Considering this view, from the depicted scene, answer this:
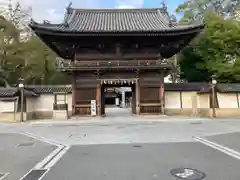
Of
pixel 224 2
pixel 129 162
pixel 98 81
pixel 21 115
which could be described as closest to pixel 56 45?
pixel 98 81

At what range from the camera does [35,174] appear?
21.7 feet

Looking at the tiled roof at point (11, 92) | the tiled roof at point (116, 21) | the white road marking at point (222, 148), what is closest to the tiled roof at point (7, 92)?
the tiled roof at point (11, 92)

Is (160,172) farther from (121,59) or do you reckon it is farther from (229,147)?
(121,59)

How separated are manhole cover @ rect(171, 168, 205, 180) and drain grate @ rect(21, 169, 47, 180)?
9.97 feet

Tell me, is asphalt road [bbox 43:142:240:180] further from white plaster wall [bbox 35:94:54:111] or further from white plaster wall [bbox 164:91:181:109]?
white plaster wall [bbox 35:94:54:111]

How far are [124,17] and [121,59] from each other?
5554 millimetres

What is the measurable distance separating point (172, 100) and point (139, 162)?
1947 cm

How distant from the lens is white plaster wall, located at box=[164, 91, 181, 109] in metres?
26.5

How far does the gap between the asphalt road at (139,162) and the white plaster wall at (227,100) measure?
15663mm

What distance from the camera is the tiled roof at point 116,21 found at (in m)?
22.9

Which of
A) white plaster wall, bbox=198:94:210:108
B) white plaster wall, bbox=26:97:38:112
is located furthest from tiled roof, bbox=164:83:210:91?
white plaster wall, bbox=26:97:38:112

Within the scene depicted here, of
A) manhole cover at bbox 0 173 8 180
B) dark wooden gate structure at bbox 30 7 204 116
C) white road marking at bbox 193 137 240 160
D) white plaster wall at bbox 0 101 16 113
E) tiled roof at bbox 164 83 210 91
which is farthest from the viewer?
tiled roof at bbox 164 83 210 91

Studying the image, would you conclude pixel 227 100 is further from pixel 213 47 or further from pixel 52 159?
pixel 52 159

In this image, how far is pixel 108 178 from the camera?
6.12 m
